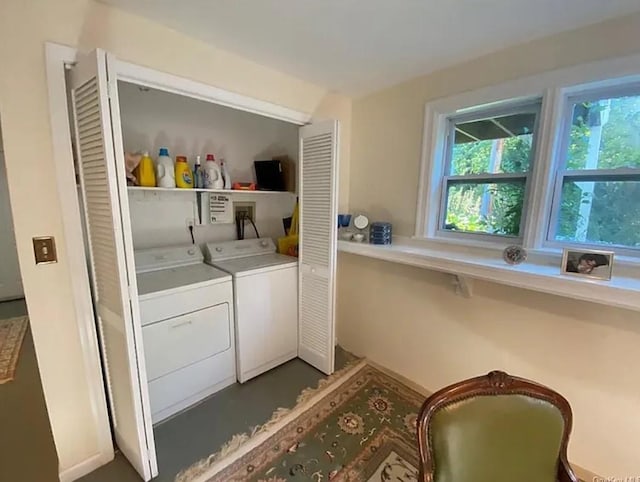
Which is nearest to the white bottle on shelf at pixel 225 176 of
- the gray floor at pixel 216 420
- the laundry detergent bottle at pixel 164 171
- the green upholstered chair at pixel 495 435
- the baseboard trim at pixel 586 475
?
the laundry detergent bottle at pixel 164 171

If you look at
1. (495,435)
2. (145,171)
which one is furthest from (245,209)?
(495,435)

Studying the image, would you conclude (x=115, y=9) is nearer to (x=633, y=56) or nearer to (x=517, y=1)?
(x=517, y=1)

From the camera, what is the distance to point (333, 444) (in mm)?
1679

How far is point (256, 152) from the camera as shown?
9.20 feet

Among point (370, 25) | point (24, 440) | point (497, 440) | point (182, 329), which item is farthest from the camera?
point (182, 329)

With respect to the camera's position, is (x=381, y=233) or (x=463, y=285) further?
(x=381, y=233)

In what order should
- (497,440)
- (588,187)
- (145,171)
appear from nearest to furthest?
(497,440), (588,187), (145,171)

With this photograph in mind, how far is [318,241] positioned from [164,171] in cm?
123

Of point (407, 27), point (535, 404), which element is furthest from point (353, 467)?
point (407, 27)

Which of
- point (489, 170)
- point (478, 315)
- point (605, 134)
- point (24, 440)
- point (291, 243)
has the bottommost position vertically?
point (478, 315)

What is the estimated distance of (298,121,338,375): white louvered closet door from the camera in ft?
6.71

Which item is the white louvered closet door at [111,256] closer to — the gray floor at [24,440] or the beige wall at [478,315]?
the gray floor at [24,440]

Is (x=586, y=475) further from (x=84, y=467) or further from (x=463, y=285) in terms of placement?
(x=84, y=467)

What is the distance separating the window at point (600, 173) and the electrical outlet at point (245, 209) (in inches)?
92.2
